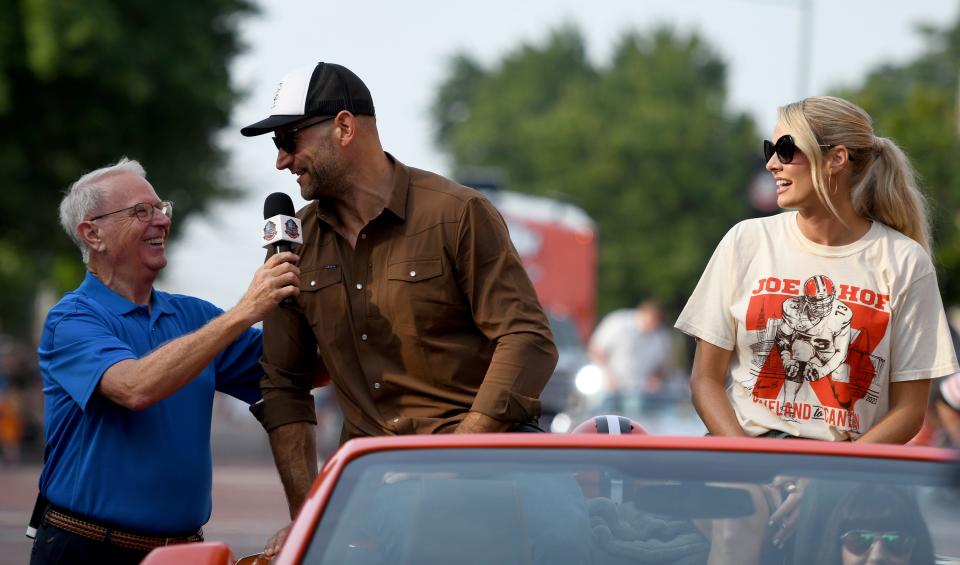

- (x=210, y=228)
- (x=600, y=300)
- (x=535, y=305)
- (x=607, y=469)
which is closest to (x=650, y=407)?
(x=535, y=305)

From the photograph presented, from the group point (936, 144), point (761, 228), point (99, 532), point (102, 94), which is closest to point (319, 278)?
point (99, 532)

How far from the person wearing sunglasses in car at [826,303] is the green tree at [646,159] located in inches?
2196

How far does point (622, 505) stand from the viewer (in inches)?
128

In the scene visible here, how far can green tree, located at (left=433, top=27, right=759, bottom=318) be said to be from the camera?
61719mm

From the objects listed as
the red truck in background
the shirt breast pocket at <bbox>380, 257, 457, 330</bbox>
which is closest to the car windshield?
the shirt breast pocket at <bbox>380, 257, 457, 330</bbox>

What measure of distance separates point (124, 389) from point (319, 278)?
69cm

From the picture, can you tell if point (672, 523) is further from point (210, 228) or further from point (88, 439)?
point (210, 228)

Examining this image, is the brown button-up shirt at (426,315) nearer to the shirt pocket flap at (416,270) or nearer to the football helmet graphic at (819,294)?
the shirt pocket flap at (416,270)

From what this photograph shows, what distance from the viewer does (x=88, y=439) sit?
4.52 meters

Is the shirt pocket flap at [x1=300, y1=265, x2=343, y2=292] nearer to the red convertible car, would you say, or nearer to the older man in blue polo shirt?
the older man in blue polo shirt

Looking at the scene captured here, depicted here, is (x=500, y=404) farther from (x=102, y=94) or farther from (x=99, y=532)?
(x=102, y=94)

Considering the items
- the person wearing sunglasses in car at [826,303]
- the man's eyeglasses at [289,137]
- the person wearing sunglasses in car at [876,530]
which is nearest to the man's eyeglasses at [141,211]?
the man's eyeglasses at [289,137]

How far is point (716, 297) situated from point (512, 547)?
1544mm

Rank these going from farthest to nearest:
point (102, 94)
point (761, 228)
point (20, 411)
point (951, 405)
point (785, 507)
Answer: point (20, 411) → point (102, 94) → point (951, 405) → point (761, 228) → point (785, 507)
